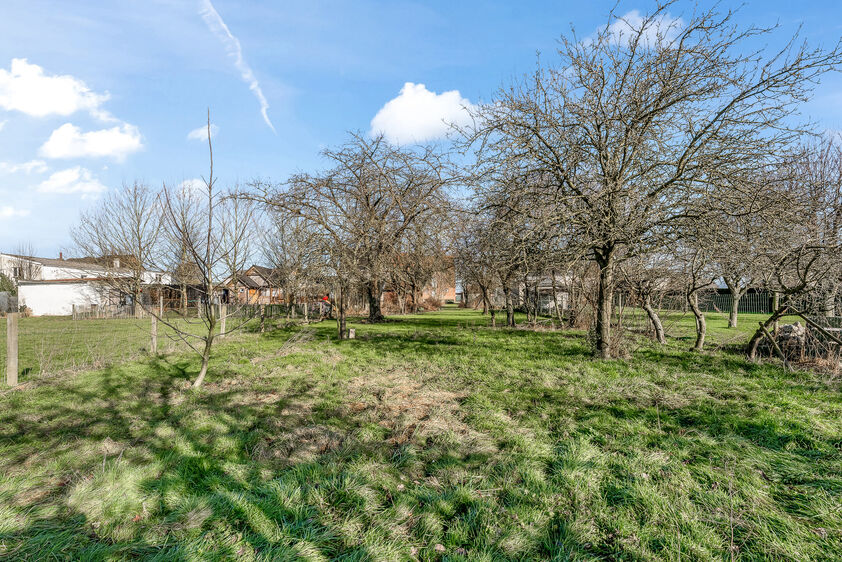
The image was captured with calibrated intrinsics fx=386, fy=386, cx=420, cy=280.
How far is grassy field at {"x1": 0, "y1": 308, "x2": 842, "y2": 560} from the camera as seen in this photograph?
8.36ft

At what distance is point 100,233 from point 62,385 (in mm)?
11190

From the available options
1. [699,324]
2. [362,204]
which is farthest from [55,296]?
[699,324]

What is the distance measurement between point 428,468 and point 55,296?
43530 millimetres

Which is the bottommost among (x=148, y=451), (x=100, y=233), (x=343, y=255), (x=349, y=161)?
(x=148, y=451)

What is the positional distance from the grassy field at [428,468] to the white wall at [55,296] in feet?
114

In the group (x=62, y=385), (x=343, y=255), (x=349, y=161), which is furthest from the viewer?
(x=349, y=161)

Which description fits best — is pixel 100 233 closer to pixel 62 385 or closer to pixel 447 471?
pixel 62 385

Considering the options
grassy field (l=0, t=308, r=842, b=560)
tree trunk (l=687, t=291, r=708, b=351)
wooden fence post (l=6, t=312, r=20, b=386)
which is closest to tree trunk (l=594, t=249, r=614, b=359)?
grassy field (l=0, t=308, r=842, b=560)

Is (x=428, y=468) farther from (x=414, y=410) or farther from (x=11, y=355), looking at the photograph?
(x=11, y=355)

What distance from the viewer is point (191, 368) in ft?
26.5

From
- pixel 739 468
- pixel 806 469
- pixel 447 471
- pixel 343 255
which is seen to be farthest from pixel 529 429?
pixel 343 255

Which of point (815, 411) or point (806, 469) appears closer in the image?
point (806, 469)

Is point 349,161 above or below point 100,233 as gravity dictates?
above

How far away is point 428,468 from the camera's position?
143 inches
